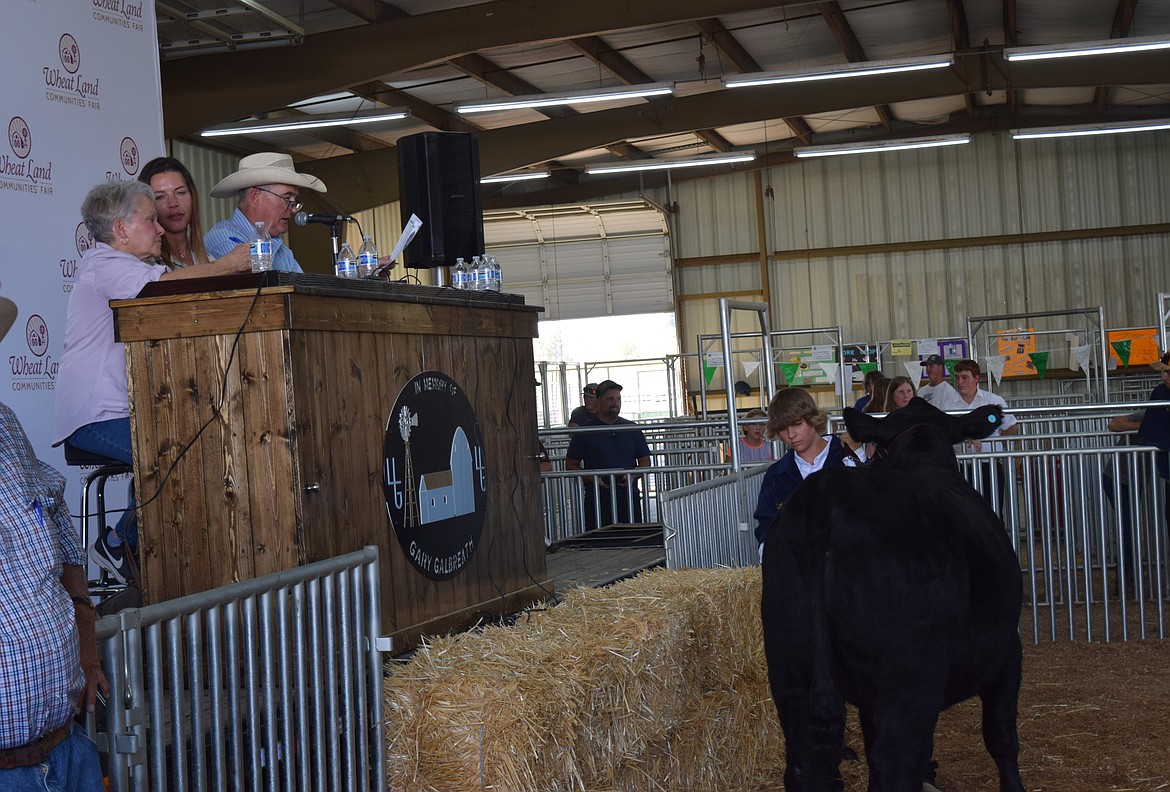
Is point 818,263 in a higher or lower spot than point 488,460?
higher

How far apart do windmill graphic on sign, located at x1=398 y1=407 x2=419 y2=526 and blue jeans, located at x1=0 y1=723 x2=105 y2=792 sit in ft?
5.28

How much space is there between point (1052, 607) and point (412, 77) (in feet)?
36.0

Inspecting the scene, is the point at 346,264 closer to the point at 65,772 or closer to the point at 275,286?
the point at 275,286

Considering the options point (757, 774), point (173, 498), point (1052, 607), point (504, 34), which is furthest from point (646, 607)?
point (504, 34)

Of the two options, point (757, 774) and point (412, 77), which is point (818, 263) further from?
point (757, 774)

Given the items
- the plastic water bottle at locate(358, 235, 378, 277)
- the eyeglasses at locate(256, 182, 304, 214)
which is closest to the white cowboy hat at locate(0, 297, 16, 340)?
the plastic water bottle at locate(358, 235, 378, 277)

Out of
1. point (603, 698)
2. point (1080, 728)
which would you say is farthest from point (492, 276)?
point (1080, 728)

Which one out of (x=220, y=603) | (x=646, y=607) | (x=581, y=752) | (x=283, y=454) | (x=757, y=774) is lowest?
(x=757, y=774)

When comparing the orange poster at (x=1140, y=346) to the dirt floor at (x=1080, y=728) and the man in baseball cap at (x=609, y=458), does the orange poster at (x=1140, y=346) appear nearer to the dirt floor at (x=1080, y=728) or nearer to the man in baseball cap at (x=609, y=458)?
the man in baseball cap at (x=609, y=458)

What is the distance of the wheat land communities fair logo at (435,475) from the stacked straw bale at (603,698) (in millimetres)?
367

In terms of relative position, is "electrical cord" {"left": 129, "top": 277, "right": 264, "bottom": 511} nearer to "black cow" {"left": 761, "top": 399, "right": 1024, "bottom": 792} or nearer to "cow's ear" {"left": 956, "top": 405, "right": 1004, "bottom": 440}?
"black cow" {"left": 761, "top": 399, "right": 1024, "bottom": 792}

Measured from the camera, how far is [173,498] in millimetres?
3447

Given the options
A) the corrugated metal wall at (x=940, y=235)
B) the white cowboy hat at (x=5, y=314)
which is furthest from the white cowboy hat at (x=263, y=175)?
the corrugated metal wall at (x=940, y=235)

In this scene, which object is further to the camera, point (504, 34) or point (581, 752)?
point (504, 34)
